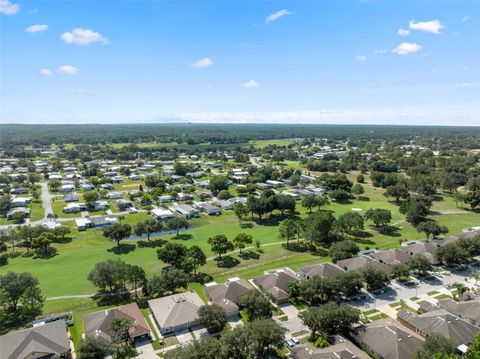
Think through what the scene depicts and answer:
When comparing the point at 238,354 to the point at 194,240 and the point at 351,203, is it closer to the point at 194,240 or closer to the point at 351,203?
the point at 194,240

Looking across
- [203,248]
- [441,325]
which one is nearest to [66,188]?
[203,248]

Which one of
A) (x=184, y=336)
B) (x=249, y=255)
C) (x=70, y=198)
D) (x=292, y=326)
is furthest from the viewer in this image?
(x=70, y=198)

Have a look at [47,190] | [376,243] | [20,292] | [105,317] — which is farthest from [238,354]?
[47,190]

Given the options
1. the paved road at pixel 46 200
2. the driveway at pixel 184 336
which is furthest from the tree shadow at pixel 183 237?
the paved road at pixel 46 200

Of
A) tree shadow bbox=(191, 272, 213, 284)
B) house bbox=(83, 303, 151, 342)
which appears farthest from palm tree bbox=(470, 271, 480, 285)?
house bbox=(83, 303, 151, 342)

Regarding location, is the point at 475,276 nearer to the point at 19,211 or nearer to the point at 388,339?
the point at 388,339

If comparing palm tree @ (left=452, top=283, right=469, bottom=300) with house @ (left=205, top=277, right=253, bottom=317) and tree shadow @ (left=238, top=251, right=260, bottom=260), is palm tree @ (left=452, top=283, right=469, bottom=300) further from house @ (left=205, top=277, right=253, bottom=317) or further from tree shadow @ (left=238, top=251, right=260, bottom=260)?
tree shadow @ (left=238, top=251, right=260, bottom=260)

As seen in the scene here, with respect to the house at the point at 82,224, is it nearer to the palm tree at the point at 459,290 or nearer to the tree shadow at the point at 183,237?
the tree shadow at the point at 183,237
